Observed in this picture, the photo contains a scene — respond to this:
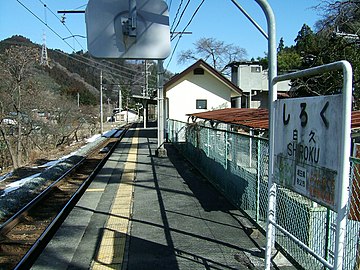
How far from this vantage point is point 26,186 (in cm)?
1062

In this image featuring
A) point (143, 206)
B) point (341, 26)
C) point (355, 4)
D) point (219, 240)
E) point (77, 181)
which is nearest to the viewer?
point (219, 240)

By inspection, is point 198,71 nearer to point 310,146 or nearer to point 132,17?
point 132,17

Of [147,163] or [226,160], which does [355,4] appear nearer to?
[226,160]

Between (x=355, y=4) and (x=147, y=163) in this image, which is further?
(x=147, y=163)

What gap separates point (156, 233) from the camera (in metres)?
5.14

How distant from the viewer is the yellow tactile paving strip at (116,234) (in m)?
4.20

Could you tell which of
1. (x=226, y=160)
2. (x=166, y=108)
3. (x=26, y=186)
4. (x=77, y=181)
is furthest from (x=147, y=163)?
(x=166, y=108)

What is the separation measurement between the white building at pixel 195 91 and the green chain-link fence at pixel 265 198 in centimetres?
1387

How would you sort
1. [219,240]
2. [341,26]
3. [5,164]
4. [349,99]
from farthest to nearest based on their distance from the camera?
[5,164] < [341,26] < [219,240] < [349,99]

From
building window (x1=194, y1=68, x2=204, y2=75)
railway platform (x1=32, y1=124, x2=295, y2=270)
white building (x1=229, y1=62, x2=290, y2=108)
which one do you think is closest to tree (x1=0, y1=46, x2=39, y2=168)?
building window (x1=194, y1=68, x2=204, y2=75)

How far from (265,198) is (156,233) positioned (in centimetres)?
167

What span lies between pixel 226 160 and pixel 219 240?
2707mm

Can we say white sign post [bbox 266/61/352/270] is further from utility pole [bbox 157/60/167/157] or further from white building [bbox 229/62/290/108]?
white building [bbox 229/62/290/108]

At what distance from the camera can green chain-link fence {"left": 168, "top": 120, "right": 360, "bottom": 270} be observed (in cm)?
343
